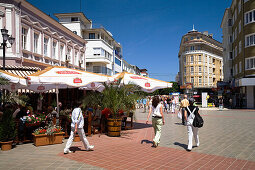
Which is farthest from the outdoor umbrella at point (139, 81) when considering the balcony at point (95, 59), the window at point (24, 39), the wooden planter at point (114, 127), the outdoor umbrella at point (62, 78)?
the balcony at point (95, 59)

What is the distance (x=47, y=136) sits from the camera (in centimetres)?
768

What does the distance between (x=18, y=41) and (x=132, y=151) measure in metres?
13.9

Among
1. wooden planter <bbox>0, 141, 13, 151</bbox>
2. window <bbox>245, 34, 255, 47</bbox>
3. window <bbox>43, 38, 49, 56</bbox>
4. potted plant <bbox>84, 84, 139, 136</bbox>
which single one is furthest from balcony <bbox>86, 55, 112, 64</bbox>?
wooden planter <bbox>0, 141, 13, 151</bbox>

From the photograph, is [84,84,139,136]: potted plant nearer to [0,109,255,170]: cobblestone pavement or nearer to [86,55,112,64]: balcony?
[0,109,255,170]: cobblestone pavement

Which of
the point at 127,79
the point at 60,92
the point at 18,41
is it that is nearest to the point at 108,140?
the point at 127,79

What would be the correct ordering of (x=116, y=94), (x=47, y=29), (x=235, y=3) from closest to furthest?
1. (x=116, y=94)
2. (x=47, y=29)
3. (x=235, y=3)

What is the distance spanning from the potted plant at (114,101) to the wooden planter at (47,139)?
2.15 metres

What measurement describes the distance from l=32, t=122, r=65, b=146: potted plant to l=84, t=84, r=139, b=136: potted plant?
208 centimetres

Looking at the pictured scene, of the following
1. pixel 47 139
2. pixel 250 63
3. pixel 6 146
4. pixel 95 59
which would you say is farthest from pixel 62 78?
pixel 95 59

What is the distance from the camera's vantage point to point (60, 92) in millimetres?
16484

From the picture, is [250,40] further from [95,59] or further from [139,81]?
[139,81]

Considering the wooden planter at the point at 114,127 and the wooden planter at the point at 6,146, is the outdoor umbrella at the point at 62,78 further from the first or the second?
the wooden planter at the point at 6,146

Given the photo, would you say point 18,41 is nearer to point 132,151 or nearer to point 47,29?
point 47,29

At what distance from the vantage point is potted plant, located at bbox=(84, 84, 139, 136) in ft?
30.7
